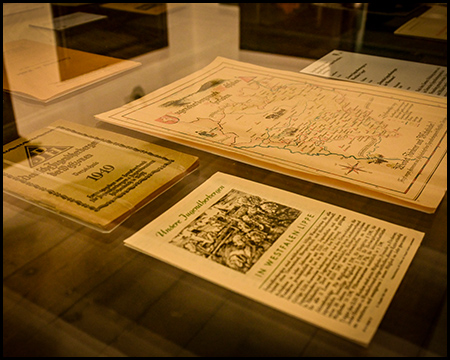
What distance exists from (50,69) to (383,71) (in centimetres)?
61

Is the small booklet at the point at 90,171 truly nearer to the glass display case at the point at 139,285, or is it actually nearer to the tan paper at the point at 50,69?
the glass display case at the point at 139,285

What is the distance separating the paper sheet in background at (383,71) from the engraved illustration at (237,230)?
431 mm

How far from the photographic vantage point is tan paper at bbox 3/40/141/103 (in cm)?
84

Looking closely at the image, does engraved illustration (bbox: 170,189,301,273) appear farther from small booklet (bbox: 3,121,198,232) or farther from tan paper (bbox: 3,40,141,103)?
tan paper (bbox: 3,40,141,103)

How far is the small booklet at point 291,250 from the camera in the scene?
1.35 ft

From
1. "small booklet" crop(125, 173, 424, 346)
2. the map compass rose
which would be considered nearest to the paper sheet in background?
the map compass rose

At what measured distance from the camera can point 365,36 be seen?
1.10m

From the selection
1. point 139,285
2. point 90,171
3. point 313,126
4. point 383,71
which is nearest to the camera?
point 139,285

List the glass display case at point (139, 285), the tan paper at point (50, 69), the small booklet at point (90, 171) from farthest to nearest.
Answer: the tan paper at point (50, 69) → the small booklet at point (90, 171) → the glass display case at point (139, 285)

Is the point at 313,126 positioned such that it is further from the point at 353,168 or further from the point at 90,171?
the point at 90,171

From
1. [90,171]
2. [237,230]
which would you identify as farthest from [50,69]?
[237,230]

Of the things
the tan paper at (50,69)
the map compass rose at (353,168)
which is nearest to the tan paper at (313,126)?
the map compass rose at (353,168)

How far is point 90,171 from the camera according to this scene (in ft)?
1.94

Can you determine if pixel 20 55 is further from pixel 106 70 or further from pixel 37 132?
pixel 37 132
